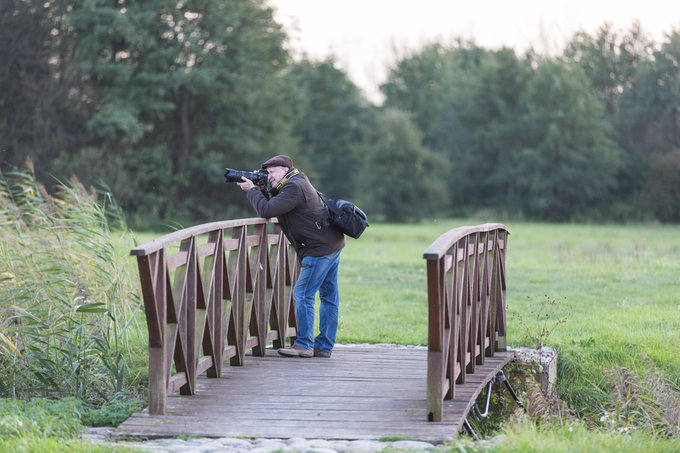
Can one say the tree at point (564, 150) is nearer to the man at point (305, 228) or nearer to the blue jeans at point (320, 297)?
the blue jeans at point (320, 297)

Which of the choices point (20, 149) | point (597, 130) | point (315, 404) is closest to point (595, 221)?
point (597, 130)

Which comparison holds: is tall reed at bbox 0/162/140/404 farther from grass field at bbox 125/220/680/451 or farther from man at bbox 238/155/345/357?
grass field at bbox 125/220/680/451

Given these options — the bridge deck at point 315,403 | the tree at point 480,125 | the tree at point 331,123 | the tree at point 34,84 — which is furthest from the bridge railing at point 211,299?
the tree at point 331,123

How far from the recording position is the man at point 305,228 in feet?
22.0

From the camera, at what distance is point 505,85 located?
165ft

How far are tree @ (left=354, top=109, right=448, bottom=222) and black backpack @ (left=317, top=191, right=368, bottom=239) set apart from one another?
128 feet

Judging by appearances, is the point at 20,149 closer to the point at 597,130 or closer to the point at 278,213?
the point at 278,213

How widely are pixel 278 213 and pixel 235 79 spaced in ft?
92.5

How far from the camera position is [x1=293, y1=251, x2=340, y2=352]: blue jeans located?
6.95 meters

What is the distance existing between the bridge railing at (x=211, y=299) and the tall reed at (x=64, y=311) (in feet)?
2.02

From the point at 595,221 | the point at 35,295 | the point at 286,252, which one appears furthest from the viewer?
the point at 595,221

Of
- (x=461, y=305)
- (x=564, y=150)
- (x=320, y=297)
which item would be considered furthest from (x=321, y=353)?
(x=564, y=150)

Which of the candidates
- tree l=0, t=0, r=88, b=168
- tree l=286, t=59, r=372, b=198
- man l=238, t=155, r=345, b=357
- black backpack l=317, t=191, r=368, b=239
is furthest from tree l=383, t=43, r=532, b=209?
black backpack l=317, t=191, r=368, b=239

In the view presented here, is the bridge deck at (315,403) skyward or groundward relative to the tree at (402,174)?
groundward
